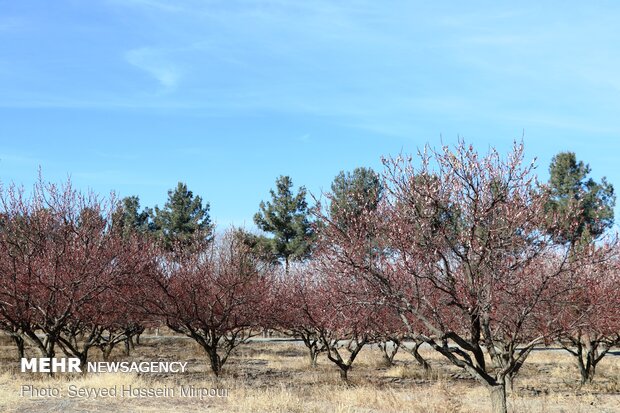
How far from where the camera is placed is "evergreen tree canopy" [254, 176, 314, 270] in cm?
4538

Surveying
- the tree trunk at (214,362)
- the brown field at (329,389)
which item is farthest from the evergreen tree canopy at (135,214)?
the tree trunk at (214,362)

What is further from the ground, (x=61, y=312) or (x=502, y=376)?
(x=61, y=312)

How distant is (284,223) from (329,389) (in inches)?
1245

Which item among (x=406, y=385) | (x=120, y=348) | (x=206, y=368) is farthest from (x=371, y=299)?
(x=120, y=348)

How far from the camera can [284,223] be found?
152ft

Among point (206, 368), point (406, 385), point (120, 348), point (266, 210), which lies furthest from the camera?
point (266, 210)

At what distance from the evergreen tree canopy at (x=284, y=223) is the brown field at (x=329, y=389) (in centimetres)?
1915

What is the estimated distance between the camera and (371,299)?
9984 mm

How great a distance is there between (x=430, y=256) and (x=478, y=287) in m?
0.81

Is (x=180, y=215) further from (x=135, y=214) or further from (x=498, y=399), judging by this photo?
(x=498, y=399)

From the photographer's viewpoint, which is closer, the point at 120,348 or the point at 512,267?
the point at 512,267

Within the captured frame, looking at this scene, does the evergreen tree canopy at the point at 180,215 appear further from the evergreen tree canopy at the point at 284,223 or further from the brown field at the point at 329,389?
the brown field at the point at 329,389

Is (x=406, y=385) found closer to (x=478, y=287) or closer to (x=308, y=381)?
→ (x=308, y=381)

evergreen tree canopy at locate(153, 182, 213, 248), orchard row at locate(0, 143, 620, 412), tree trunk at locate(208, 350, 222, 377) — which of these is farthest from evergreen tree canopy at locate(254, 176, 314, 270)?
tree trunk at locate(208, 350, 222, 377)
